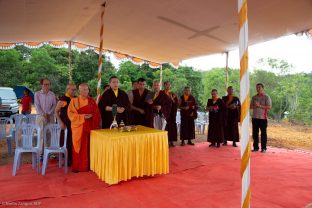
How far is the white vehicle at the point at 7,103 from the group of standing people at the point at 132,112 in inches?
291

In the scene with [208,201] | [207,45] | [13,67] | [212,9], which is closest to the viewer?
[208,201]

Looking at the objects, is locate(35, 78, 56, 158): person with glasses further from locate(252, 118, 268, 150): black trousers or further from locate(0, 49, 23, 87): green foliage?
locate(0, 49, 23, 87): green foliage

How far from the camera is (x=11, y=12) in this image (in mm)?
5699

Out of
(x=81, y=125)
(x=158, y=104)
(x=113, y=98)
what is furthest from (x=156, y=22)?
(x=81, y=125)

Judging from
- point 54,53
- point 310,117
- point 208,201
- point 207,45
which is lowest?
point 208,201

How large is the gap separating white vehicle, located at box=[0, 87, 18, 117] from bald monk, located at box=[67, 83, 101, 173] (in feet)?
27.7

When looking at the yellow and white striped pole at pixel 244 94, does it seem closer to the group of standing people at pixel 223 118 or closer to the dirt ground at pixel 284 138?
the dirt ground at pixel 284 138

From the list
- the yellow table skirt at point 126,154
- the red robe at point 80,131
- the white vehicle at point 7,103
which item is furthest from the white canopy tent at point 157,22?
the white vehicle at point 7,103

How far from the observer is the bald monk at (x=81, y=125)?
14.3ft

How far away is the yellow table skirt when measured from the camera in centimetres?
370

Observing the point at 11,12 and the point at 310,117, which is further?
the point at 310,117

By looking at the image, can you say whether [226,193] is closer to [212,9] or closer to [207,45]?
[212,9]

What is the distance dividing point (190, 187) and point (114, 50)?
801 centimetres

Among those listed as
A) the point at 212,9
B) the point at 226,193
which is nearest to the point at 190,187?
the point at 226,193
